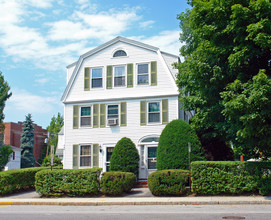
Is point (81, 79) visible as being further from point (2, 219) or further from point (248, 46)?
point (2, 219)

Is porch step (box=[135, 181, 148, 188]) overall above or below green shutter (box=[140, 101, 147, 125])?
below

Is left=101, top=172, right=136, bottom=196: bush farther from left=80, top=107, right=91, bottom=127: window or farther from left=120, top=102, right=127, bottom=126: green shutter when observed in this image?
left=80, top=107, right=91, bottom=127: window

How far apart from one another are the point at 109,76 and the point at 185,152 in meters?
7.55

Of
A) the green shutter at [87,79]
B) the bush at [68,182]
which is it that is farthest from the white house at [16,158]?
the bush at [68,182]

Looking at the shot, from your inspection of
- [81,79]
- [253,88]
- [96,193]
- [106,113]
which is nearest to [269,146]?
[253,88]

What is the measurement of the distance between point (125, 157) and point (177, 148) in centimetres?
328

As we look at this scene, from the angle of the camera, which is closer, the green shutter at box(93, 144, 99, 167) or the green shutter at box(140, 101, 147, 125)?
the green shutter at box(140, 101, 147, 125)

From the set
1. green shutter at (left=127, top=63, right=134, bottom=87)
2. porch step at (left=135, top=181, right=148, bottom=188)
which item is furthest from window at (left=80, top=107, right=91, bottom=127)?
porch step at (left=135, top=181, right=148, bottom=188)

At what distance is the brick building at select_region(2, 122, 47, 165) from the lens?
174 ft

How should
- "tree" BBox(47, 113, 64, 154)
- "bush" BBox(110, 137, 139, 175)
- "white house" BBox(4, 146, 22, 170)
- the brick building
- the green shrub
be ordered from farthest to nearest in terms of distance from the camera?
"tree" BBox(47, 113, 64, 154)
the brick building
"white house" BBox(4, 146, 22, 170)
"bush" BBox(110, 137, 139, 175)
the green shrub

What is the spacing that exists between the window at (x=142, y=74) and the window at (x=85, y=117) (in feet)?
12.8

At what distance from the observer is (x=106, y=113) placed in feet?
70.8

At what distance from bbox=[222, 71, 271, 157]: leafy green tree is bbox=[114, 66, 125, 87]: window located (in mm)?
8668

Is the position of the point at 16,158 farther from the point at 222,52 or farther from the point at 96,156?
the point at 222,52
